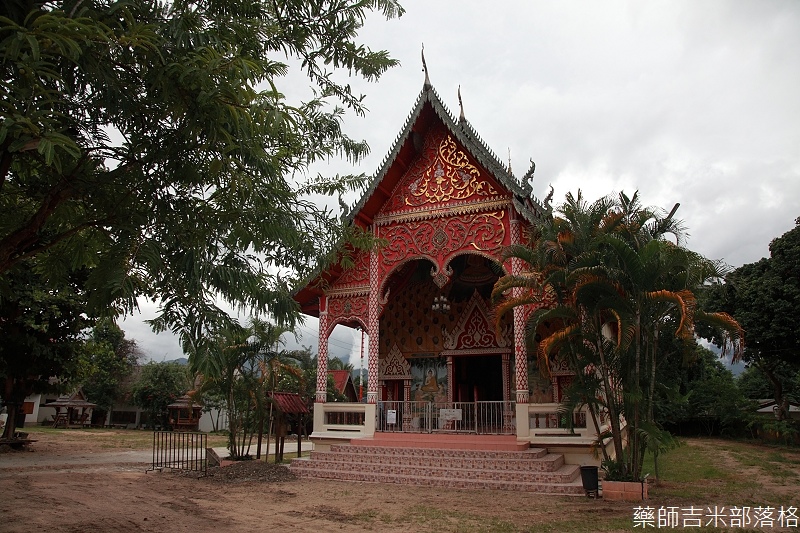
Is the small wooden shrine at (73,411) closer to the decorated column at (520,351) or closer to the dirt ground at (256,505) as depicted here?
the dirt ground at (256,505)

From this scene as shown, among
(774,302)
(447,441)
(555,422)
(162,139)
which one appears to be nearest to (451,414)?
(447,441)

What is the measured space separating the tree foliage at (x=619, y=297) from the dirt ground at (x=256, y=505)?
4.81ft

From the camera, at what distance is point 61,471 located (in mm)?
11797

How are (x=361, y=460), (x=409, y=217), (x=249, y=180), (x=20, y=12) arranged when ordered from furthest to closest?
1. (x=409, y=217)
2. (x=361, y=460)
3. (x=249, y=180)
4. (x=20, y=12)

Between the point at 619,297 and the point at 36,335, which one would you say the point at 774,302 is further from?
the point at 36,335

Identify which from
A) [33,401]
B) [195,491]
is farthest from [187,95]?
[33,401]

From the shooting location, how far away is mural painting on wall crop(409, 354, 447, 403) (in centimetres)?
1450

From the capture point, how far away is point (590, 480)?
8070 mm

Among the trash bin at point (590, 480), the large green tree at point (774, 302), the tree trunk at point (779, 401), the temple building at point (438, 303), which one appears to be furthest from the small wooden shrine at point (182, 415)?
the tree trunk at point (779, 401)

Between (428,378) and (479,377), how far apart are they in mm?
1403

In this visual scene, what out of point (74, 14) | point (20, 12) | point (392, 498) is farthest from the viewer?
point (392, 498)

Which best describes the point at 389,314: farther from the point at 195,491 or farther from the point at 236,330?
the point at 236,330

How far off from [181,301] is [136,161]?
1219mm

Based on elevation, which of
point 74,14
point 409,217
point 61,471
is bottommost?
point 61,471
